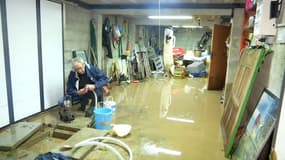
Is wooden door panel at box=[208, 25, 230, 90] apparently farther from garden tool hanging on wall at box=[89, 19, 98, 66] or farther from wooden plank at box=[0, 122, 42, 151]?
wooden plank at box=[0, 122, 42, 151]

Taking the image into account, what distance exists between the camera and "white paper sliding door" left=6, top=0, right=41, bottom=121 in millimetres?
3193

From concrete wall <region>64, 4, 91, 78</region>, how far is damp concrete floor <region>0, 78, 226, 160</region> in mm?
1250

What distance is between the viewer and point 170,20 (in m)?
7.86

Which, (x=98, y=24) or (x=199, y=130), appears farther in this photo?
(x=98, y=24)

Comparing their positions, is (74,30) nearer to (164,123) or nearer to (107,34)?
(107,34)

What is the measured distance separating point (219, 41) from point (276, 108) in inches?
176

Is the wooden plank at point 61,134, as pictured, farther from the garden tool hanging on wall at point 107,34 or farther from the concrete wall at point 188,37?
the concrete wall at point 188,37

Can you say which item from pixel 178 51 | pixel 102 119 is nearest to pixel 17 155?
pixel 102 119

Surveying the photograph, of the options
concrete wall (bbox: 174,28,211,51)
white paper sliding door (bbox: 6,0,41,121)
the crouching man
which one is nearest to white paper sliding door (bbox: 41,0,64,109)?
white paper sliding door (bbox: 6,0,41,121)

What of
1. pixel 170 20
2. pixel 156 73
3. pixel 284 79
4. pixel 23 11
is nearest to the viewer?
pixel 284 79

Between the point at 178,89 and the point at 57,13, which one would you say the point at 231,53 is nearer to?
the point at 178,89

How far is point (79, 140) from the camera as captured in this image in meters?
2.77

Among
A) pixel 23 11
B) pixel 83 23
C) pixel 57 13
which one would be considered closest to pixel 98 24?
pixel 83 23

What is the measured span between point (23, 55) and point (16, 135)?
4.21 ft
